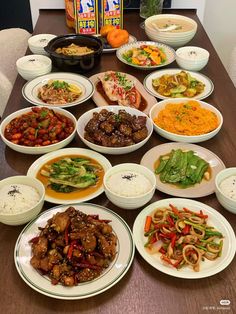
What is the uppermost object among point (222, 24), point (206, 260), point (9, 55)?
point (206, 260)

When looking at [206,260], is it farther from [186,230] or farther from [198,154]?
[198,154]

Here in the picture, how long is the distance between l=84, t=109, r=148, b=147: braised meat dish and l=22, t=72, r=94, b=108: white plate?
286 mm

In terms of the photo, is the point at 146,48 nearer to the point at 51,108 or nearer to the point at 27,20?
the point at 51,108

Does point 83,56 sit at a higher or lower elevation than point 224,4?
higher

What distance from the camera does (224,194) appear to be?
1462 mm

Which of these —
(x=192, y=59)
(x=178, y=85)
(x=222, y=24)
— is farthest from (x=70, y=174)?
(x=222, y=24)

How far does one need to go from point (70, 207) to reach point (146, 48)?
155cm

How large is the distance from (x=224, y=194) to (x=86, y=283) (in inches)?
24.3

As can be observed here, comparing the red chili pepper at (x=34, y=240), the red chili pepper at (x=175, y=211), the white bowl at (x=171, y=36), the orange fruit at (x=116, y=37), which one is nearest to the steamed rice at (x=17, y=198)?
the red chili pepper at (x=34, y=240)

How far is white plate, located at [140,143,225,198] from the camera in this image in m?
1.57

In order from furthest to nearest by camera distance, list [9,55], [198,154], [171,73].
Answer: [9,55], [171,73], [198,154]

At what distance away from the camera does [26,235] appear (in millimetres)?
1340

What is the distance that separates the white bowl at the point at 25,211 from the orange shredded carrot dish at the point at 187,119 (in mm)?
746

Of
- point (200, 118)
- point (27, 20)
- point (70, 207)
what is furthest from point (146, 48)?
point (27, 20)
